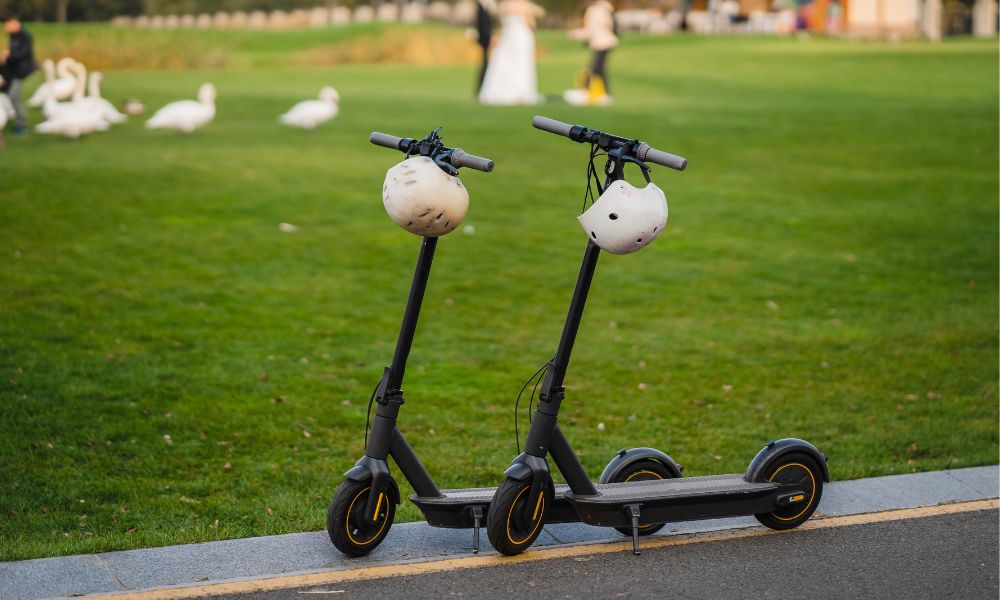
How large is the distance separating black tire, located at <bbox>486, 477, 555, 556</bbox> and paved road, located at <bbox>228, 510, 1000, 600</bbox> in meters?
0.10

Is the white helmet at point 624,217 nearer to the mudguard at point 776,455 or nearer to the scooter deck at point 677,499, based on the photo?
the scooter deck at point 677,499

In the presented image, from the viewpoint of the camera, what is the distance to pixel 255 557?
212 inches

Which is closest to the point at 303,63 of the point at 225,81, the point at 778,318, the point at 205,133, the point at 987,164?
the point at 225,81

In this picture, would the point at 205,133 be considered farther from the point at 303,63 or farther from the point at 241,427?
the point at 303,63

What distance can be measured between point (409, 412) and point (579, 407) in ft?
3.68

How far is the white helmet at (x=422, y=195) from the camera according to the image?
16.6 feet

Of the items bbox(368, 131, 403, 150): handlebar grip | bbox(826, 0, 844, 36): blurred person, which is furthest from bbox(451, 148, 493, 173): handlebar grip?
bbox(826, 0, 844, 36): blurred person

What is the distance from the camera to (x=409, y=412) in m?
7.95

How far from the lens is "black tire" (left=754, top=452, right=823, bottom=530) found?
5.87 metres

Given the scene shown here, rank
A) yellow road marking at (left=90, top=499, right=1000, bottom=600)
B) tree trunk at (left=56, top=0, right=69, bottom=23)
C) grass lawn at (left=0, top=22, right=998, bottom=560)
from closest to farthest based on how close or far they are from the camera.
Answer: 1. yellow road marking at (left=90, top=499, right=1000, bottom=600)
2. grass lawn at (left=0, top=22, right=998, bottom=560)
3. tree trunk at (left=56, top=0, right=69, bottom=23)

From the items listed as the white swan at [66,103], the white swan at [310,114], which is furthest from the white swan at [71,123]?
the white swan at [310,114]

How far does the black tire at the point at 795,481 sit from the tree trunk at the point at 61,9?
24584mm

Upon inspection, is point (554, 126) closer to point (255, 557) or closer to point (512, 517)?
point (512, 517)

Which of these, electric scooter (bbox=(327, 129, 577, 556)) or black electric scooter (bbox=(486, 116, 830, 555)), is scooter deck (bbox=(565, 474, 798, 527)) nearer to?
black electric scooter (bbox=(486, 116, 830, 555))
